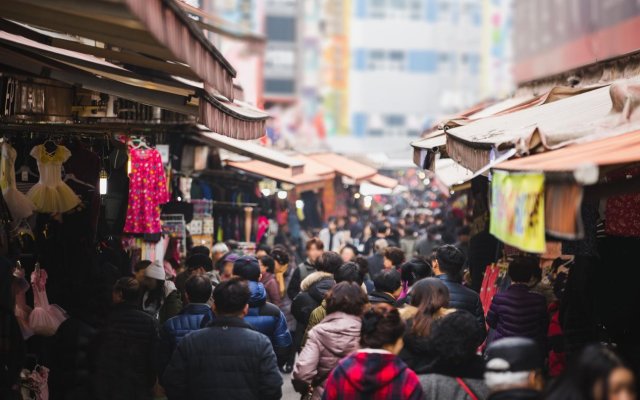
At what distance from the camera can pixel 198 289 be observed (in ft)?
25.8

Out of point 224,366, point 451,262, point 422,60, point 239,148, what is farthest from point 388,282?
point 422,60

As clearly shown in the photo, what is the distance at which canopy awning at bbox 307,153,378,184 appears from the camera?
2481cm

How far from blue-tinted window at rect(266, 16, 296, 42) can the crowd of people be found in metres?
67.0

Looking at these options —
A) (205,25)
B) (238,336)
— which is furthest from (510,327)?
(205,25)

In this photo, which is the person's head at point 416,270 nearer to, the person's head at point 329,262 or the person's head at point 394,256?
the person's head at point 329,262

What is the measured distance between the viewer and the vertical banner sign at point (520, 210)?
198 inches

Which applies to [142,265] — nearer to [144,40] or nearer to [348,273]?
[348,273]

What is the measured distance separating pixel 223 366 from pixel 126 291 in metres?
1.32

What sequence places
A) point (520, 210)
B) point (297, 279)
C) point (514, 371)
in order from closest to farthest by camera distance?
1. point (514, 371)
2. point (520, 210)
3. point (297, 279)

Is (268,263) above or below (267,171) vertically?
below

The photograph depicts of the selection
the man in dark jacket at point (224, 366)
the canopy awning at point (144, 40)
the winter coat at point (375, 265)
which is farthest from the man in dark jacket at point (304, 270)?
the man in dark jacket at point (224, 366)

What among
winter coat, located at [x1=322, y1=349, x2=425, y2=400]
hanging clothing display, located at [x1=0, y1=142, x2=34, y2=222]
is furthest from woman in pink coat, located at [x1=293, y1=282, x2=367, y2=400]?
hanging clothing display, located at [x1=0, y1=142, x2=34, y2=222]

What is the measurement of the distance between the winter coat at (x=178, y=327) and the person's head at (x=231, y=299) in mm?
943

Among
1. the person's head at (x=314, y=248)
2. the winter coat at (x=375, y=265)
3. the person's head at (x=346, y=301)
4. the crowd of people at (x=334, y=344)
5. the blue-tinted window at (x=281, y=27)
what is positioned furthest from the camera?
the blue-tinted window at (x=281, y=27)
